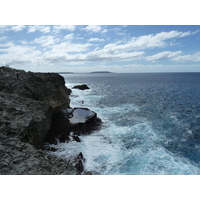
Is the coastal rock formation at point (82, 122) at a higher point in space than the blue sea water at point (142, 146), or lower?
higher

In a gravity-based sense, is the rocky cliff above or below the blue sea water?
Result: above

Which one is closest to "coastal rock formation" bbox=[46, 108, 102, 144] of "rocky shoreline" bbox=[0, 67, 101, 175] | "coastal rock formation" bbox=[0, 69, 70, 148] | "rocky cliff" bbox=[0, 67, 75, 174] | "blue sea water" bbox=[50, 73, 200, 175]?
"rocky shoreline" bbox=[0, 67, 101, 175]

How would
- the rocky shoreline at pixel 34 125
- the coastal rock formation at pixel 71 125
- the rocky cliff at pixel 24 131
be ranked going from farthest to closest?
the coastal rock formation at pixel 71 125 → the rocky shoreline at pixel 34 125 → the rocky cliff at pixel 24 131

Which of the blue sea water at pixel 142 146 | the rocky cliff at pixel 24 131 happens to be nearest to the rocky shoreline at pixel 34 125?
the rocky cliff at pixel 24 131

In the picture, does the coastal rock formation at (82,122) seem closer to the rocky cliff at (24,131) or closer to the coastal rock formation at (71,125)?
the coastal rock formation at (71,125)

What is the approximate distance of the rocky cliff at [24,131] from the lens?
8.36 metres

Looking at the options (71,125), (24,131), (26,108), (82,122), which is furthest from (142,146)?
(26,108)

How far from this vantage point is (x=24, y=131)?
11.6 meters

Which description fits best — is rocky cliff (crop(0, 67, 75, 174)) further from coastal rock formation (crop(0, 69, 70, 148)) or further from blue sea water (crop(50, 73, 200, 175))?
blue sea water (crop(50, 73, 200, 175))

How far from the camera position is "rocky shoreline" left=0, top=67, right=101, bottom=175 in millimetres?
8609

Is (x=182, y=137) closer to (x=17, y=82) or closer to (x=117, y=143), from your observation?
(x=117, y=143)

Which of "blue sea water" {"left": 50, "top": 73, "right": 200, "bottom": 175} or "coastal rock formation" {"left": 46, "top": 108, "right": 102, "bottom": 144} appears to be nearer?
"blue sea water" {"left": 50, "top": 73, "right": 200, "bottom": 175}

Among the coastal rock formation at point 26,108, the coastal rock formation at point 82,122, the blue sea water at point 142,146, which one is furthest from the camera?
the coastal rock formation at point 82,122

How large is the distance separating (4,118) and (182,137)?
20.9m
